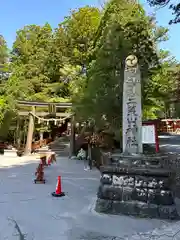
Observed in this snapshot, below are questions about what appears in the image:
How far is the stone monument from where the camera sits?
16.5ft

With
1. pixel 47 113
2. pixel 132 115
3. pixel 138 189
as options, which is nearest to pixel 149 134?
pixel 132 115

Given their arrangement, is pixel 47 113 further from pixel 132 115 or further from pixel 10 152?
pixel 132 115

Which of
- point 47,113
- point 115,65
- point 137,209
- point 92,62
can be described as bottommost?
point 137,209

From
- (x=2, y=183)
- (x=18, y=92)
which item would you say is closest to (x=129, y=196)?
(x=2, y=183)

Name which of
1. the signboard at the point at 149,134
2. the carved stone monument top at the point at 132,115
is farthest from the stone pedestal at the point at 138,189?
the signboard at the point at 149,134

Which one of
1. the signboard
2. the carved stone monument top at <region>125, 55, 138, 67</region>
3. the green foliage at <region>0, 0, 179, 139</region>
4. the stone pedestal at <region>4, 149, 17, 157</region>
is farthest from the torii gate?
the carved stone monument top at <region>125, 55, 138, 67</region>

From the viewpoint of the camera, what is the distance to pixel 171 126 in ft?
86.3

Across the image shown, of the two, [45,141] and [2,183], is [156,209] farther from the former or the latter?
[45,141]

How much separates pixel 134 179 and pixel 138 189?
0.69ft

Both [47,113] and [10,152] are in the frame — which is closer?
[47,113]

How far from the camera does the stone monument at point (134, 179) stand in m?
5.04

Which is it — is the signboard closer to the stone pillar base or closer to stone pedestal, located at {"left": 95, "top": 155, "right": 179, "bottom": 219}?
stone pedestal, located at {"left": 95, "top": 155, "right": 179, "bottom": 219}

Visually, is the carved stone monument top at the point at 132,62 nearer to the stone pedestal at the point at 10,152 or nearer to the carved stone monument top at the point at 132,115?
the carved stone monument top at the point at 132,115

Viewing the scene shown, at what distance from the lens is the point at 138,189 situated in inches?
205
